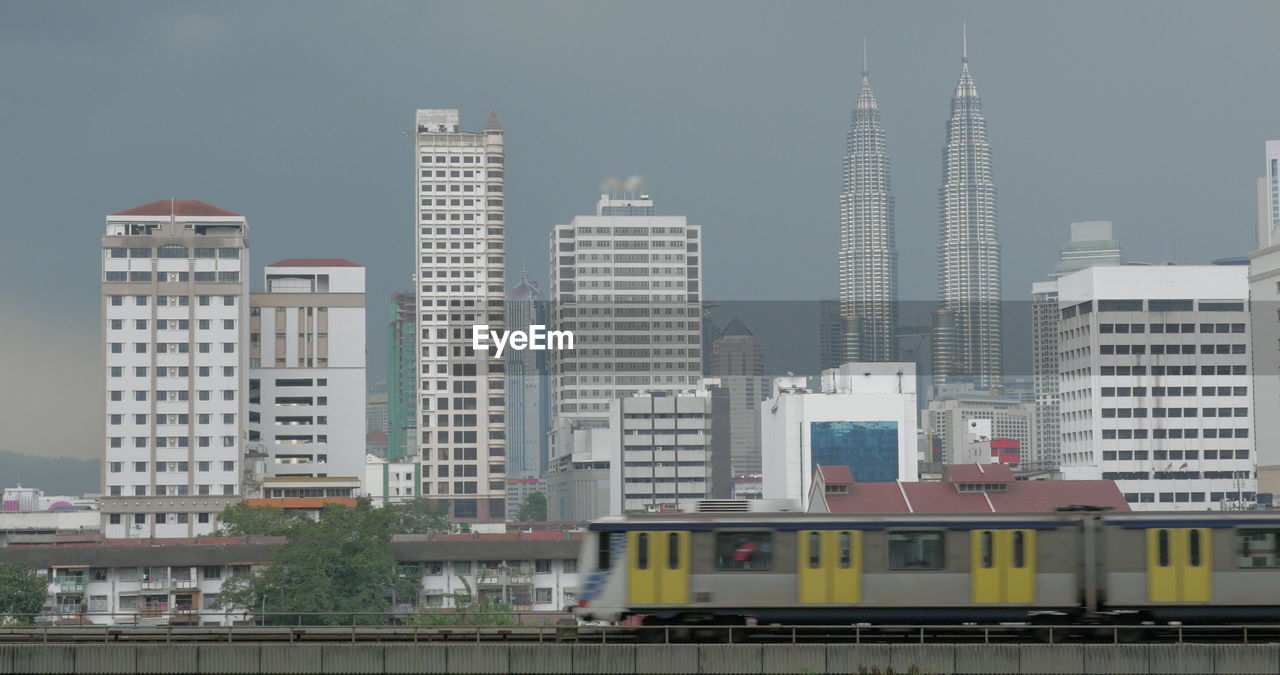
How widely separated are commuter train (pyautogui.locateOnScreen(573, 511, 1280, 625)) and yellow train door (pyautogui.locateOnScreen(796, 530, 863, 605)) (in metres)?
0.02

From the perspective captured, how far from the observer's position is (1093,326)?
588ft

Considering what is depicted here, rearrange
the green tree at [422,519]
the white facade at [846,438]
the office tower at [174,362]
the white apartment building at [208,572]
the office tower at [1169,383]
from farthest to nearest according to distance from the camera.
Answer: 1. the office tower at [1169,383]
2. the white facade at [846,438]
3. the office tower at [174,362]
4. the green tree at [422,519]
5. the white apartment building at [208,572]

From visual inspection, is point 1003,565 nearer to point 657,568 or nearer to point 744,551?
point 744,551

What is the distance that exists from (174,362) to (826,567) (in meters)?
122

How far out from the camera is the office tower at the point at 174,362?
14025 centimetres

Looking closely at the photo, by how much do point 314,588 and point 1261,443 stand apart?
103m

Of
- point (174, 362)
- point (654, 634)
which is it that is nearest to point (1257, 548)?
point (654, 634)

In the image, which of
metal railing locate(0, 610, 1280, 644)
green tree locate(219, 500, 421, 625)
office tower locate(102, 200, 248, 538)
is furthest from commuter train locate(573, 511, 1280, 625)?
office tower locate(102, 200, 248, 538)

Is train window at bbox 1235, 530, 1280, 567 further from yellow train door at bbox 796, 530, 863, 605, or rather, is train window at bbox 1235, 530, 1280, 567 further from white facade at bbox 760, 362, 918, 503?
white facade at bbox 760, 362, 918, 503

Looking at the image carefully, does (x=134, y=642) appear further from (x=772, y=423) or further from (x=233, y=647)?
(x=772, y=423)

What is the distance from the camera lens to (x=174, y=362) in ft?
464

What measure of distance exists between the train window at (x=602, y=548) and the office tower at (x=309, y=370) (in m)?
130

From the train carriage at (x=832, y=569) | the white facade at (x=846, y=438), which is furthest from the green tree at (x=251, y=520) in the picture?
the train carriage at (x=832, y=569)

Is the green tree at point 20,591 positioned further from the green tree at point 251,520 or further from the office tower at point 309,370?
the office tower at point 309,370
